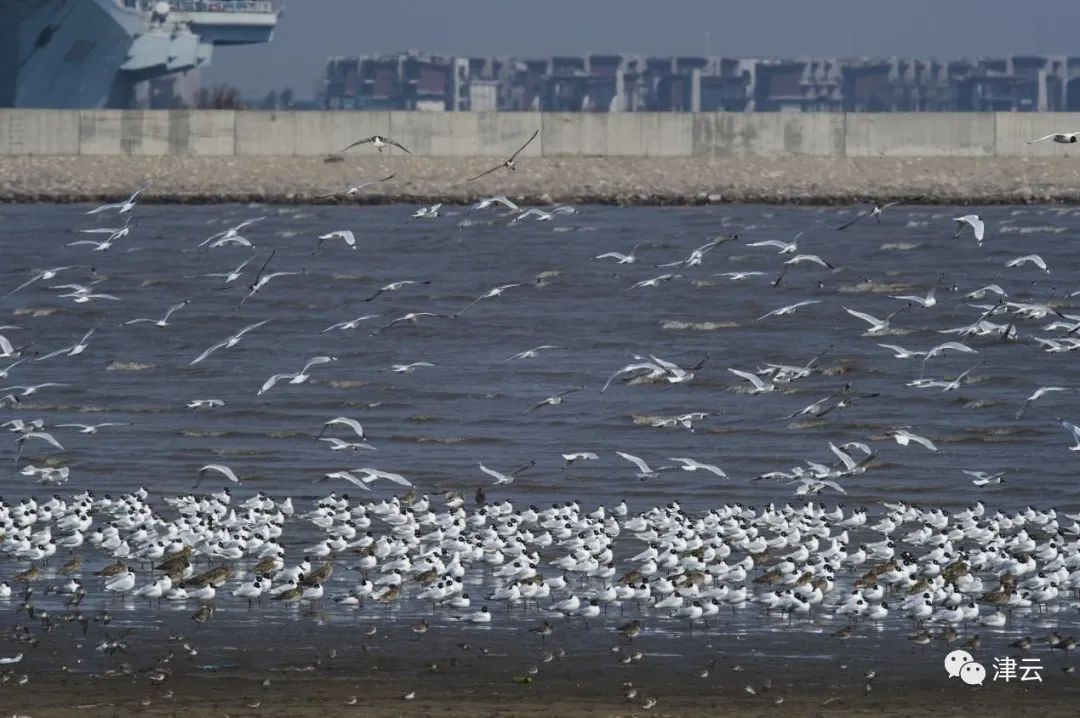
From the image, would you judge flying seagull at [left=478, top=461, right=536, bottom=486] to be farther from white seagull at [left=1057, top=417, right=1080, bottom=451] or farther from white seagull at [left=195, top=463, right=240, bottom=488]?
white seagull at [left=1057, top=417, right=1080, bottom=451]

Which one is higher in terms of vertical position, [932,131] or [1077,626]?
[932,131]

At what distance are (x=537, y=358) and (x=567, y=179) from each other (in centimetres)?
3066

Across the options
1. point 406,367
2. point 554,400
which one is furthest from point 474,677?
point 406,367

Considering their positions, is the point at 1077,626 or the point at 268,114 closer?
the point at 1077,626

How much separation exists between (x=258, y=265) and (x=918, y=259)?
15036 millimetres

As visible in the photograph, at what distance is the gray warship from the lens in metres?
92.1

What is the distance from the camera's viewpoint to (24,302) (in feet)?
139

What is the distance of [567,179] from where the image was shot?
64875 millimetres

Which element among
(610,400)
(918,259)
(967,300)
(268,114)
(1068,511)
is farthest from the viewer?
(268,114)

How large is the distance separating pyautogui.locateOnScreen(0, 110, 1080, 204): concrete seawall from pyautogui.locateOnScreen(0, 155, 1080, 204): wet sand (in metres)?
0.07

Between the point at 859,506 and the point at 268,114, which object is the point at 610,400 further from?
the point at 268,114

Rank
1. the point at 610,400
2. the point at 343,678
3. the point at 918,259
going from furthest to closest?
the point at 918,259
the point at 610,400
the point at 343,678

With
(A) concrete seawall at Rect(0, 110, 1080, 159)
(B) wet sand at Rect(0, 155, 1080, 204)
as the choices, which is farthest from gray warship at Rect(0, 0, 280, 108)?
(B) wet sand at Rect(0, 155, 1080, 204)

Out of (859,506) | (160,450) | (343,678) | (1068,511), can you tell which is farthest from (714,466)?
(343,678)
